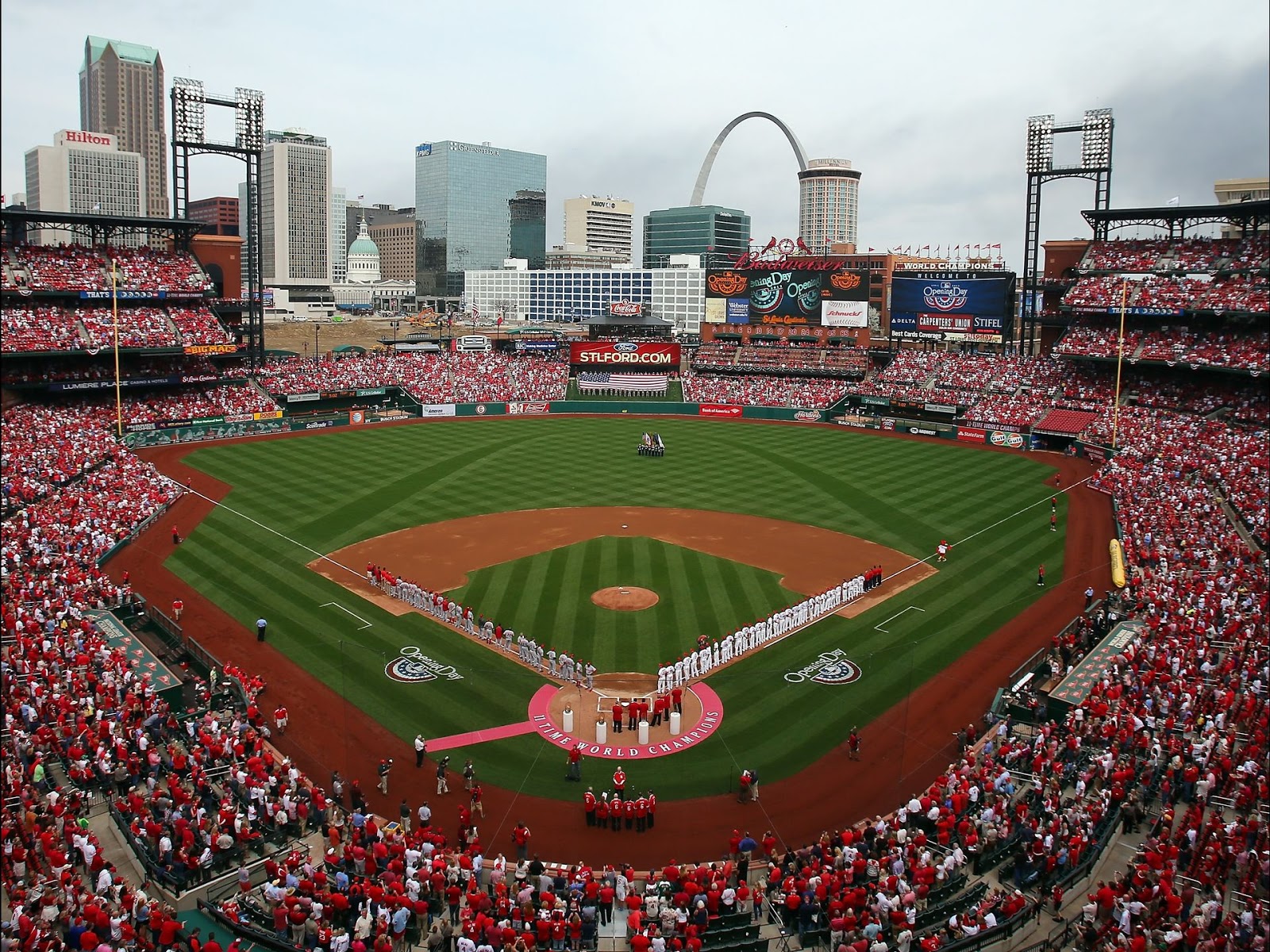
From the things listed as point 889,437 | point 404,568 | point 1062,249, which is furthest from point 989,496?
point 1062,249

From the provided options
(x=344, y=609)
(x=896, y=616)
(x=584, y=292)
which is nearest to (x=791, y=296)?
(x=896, y=616)

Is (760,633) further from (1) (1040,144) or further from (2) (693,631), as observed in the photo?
(1) (1040,144)

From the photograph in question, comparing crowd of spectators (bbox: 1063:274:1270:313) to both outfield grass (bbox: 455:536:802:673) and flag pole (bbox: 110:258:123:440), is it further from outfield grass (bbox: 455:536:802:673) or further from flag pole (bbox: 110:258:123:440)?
flag pole (bbox: 110:258:123:440)

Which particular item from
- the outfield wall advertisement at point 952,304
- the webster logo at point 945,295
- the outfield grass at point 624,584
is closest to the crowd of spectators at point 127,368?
the outfield grass at point 624,584

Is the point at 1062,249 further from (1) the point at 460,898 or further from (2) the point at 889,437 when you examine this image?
(1) the point at 460,898

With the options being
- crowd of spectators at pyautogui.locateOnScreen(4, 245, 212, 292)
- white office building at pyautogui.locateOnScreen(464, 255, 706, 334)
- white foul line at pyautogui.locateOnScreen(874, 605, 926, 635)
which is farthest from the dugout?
white office building at pyautogui.locateOnScreen(464, 255, 706, 334)

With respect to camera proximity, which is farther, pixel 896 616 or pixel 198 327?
pixel 198 327
